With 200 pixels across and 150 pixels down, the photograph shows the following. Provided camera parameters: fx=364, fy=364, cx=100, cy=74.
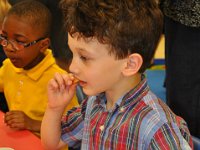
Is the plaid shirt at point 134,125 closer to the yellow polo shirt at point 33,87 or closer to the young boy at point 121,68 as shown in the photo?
the young boy at point 121,68

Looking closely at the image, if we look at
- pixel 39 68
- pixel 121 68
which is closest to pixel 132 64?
pixel 121 68

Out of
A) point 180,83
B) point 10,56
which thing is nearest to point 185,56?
point 180,83

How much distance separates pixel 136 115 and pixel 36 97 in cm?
61

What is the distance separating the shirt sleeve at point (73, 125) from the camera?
119 cm

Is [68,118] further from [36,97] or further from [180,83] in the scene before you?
[180,83]

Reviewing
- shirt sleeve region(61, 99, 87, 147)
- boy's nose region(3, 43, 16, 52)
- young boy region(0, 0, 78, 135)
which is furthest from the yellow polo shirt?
shirt sleeve region(61, 99, 87, 147)

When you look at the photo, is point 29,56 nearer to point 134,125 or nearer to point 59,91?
point 59,91

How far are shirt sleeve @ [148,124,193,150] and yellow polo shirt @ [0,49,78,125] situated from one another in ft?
1.83

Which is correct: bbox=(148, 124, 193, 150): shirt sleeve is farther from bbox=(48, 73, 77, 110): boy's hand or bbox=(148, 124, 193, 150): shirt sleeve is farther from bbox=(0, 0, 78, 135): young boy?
bbox=(0, 0, 78, 135): young boy

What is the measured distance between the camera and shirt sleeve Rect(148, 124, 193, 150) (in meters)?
0.91

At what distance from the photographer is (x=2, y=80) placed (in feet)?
5.25

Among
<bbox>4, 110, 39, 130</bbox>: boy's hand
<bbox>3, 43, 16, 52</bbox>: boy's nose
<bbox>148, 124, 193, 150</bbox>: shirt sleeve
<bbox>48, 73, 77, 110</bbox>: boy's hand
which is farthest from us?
<bbox>3, 43, 16, 52</bbox>: boy's nose

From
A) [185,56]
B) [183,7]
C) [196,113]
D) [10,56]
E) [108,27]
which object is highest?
[108,27]

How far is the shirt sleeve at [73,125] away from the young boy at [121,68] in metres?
0.10
